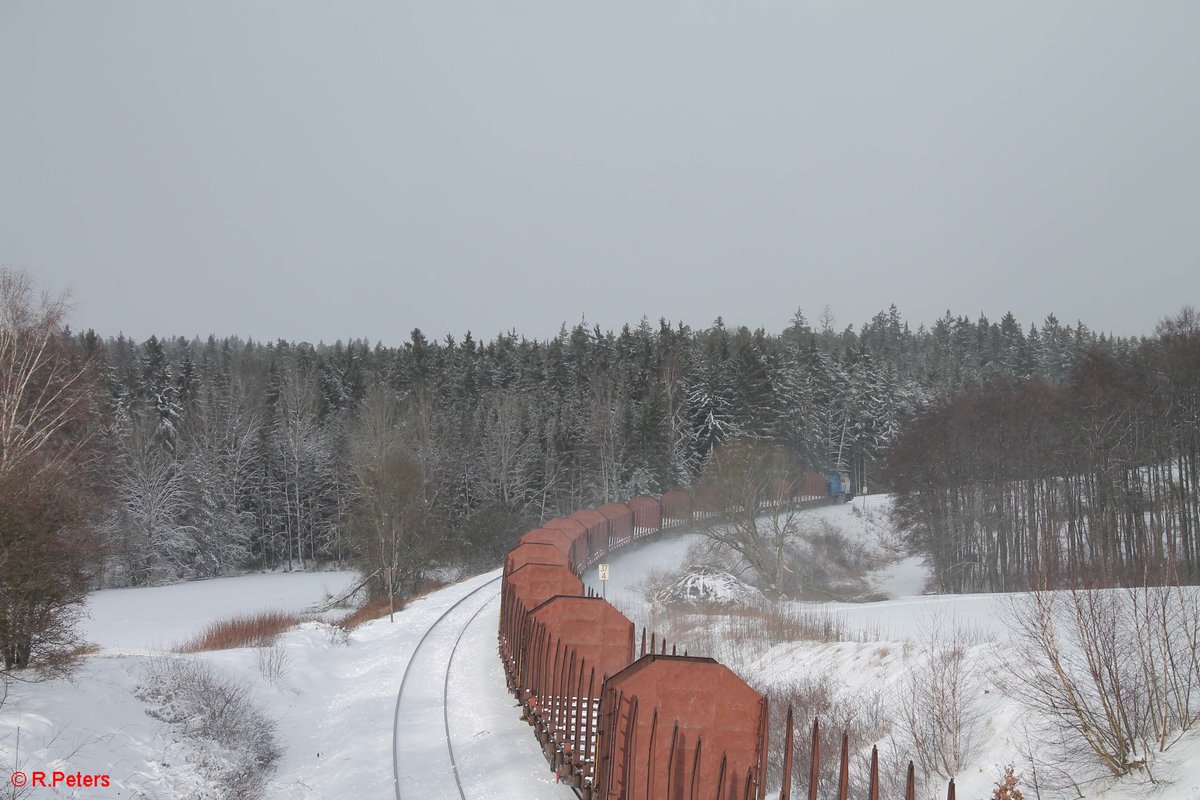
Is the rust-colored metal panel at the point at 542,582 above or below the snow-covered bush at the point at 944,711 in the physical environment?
above

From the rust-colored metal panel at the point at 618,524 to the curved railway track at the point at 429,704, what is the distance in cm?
1711

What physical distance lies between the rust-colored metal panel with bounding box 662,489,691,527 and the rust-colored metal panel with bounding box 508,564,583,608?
37.3 m

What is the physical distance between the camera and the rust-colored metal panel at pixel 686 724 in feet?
33.4

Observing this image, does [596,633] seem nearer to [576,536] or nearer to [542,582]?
[542,582]

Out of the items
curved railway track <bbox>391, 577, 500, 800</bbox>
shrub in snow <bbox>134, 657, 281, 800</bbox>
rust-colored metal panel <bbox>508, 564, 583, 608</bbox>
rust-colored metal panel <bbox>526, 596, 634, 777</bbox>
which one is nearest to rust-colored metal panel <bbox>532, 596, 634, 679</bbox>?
rust-colored metal panel <bbox>526, 596, 634, 777</bbox>

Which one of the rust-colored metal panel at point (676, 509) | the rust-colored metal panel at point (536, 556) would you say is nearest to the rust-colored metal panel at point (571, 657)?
the rust-colored metal panel at point (536, 556)

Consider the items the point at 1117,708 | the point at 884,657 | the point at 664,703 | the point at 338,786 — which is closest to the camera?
the point at 664,703

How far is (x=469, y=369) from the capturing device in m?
100

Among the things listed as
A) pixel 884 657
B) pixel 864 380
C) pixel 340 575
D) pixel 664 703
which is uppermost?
pixel 864 380

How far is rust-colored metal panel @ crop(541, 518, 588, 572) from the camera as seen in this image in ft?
127

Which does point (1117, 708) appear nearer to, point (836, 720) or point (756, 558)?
point (836, 720)

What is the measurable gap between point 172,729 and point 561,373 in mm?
87024

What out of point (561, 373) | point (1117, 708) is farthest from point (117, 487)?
point (1117, 708)

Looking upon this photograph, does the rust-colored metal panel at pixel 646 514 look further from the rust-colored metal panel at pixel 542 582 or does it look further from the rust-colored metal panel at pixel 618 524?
the rust-colored metal panel at pixel 542 582
